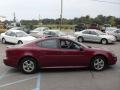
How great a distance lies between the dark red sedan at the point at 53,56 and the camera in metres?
10.6

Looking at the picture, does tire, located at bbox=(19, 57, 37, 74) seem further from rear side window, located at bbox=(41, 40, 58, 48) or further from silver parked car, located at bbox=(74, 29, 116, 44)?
silver parked car, located at bbox=(74, 29, 116, 44)

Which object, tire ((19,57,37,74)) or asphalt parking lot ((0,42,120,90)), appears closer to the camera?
asphalt parking lot ((0,42,120,90))

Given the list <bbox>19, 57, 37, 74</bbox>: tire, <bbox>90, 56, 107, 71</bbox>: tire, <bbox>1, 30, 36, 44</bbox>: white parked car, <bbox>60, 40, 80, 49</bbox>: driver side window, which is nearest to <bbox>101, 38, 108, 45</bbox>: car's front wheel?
<bbox>1, 30, 36, 44</bbox>: white parked car

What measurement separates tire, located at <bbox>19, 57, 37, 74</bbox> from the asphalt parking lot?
0.22 meters

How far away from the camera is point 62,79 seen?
31.0 ft

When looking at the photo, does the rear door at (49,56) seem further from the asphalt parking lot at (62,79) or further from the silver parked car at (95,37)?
the silver parked car at (95,37)

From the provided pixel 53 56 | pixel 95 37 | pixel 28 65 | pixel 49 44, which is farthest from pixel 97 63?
pixel 95 37

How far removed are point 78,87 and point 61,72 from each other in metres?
2.56

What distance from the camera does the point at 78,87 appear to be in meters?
8.20

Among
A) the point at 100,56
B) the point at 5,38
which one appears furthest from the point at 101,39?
the point at 100,56

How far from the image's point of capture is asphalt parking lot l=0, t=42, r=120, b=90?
8.30 meters

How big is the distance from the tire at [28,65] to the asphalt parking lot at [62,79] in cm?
22

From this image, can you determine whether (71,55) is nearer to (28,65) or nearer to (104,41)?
(28,65)

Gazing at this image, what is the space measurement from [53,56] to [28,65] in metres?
1.03
